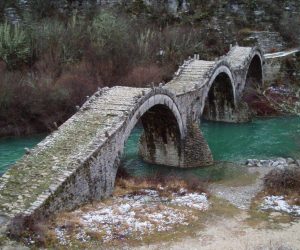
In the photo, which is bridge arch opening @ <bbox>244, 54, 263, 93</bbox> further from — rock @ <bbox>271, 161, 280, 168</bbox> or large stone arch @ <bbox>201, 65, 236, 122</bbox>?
rock @ <bbox>271, 161, 280, 168</bbox>

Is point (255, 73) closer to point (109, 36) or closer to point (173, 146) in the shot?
point (109, 36)

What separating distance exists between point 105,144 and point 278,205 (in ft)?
23.9

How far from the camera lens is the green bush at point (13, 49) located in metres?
40.7

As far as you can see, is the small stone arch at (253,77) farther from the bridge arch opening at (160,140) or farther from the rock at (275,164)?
the bridge arch opening at (160,140)

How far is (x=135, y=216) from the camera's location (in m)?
17.4

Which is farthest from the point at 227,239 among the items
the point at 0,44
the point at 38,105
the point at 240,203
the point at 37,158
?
the point at 0,44

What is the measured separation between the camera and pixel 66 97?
3638 cm

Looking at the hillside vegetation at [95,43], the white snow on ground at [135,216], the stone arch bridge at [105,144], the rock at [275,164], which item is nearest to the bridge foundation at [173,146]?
the stone arch bridge at [105,144]

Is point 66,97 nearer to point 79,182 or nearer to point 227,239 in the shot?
point 79,182

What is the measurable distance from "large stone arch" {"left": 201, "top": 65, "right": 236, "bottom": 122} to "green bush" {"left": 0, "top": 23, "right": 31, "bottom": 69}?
15.4 m

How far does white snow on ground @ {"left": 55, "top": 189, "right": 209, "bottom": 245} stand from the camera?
52.4ft

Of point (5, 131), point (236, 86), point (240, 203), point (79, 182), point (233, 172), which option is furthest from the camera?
point (236, 86)

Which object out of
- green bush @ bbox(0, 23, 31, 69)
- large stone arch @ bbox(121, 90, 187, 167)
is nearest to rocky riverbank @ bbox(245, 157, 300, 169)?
large stone arch @ bbox(121, 90, 187, 167)

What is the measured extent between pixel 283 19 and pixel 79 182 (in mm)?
41706
